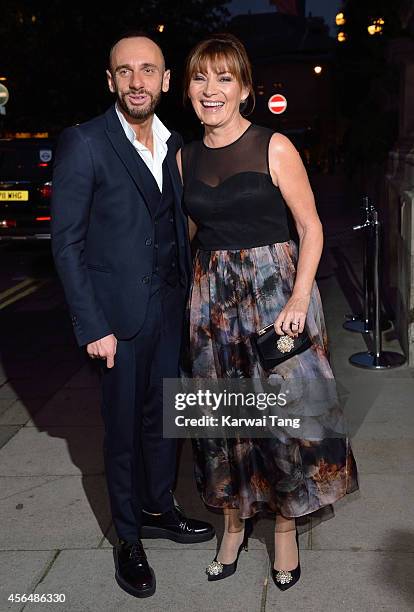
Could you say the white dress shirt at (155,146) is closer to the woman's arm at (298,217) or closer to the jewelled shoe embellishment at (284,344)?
the woman's arm at (298,217)

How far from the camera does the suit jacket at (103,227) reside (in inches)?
127

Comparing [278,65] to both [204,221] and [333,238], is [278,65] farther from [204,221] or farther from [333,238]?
[204,221]

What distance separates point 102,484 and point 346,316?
4139mm

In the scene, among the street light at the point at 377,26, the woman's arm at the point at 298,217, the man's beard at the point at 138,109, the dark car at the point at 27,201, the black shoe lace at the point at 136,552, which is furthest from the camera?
the street light at the point at 377,26

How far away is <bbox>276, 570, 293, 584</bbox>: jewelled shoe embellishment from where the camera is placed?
3.29 m

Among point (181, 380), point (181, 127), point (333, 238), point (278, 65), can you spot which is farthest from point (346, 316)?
point (278, 65)

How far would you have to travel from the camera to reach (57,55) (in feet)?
87.4

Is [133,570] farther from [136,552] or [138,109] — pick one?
[138,109]

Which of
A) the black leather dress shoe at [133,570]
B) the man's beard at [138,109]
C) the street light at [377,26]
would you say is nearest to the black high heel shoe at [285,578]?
the black leather dress shoe at [133,570]

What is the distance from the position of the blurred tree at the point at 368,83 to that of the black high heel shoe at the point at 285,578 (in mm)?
10695

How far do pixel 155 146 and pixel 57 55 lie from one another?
24.6 meters

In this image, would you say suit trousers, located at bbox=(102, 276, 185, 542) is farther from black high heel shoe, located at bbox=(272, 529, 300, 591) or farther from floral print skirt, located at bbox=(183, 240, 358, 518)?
black high heel shoe, located at bbox=(272, 529, 300, 591)

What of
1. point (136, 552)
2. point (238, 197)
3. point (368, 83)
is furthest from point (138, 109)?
point (368, 83)

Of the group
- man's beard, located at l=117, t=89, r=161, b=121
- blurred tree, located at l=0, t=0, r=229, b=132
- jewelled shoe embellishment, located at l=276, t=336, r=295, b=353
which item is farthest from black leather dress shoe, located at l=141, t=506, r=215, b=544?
blurred tree, located at l=0, t=0, r=229, b=132
